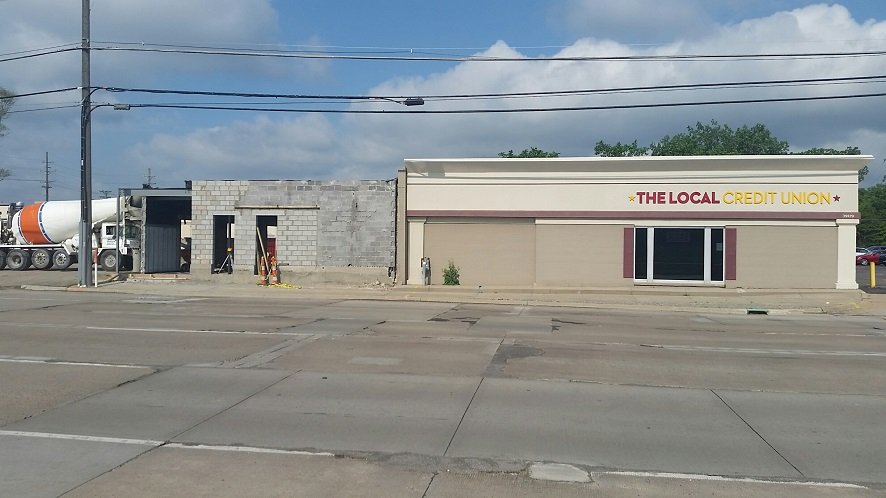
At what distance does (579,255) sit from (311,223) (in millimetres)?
11085

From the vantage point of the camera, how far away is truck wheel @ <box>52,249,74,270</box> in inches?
1438

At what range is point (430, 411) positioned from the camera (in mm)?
8805

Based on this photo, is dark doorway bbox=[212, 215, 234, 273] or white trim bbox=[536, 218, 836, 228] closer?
white trim bbox=[536, 218, 836, 228]

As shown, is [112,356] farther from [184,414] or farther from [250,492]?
[250,492]

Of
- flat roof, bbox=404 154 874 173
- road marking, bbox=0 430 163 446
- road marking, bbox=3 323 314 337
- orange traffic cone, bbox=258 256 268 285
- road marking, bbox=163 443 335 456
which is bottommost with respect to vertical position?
road marking, bbox=163 443 335 456

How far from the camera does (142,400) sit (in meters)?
9.20

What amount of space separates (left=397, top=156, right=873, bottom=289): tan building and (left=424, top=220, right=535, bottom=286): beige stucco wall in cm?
4

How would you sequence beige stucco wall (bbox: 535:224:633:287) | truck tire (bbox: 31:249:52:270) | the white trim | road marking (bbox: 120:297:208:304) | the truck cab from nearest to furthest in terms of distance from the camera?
1. road marking (bbox: 120:297:208:304)
2. the white trim
3. beige stucco wall (bbox: 535:224:633:287)
4. the truck cab
5. truck tire (bbox: 31:249:52:270)

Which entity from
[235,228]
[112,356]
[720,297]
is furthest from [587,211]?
[112,356]

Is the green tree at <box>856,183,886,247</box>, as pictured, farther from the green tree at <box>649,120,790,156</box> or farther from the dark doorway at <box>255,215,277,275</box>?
the dark doorway at <box>255,215,277,275</box>

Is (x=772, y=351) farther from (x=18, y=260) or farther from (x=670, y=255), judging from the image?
(x=18, y=260)

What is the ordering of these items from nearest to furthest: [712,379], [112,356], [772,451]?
[772,451]
[712,379]
[112,356]

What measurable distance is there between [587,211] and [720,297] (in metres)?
5.79

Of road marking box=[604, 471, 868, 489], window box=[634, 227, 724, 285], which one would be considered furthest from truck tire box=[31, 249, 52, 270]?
road marking box=[604, 471, 868, 489]
